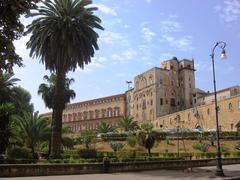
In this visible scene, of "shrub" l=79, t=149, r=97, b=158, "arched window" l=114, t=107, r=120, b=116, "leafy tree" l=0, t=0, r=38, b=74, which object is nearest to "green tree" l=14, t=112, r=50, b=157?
"shrub" l=79, t=149, r=97, b=158

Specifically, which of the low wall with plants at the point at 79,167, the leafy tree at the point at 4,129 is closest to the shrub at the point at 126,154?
the low wall with plants at the point at 79,167

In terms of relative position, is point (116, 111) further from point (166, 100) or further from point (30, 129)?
point (30, 129)

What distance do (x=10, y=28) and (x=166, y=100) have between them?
330ft

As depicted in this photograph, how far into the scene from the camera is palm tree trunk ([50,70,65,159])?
30.7m

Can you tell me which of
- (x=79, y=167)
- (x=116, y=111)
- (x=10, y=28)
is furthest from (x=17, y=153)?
(x=116, y=111)

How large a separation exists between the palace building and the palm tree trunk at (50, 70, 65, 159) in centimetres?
5204

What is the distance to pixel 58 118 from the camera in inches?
1237

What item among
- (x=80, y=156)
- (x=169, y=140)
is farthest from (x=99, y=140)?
(x=80, y=156)

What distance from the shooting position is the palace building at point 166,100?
88438 millimetres

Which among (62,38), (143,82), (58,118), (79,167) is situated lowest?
(79,167)

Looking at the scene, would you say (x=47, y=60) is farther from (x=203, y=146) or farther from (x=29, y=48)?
(x=203, y=146)

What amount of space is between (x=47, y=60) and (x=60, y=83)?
2620 mm

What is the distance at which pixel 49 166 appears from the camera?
2275 cm

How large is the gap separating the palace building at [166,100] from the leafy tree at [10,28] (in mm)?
72224
